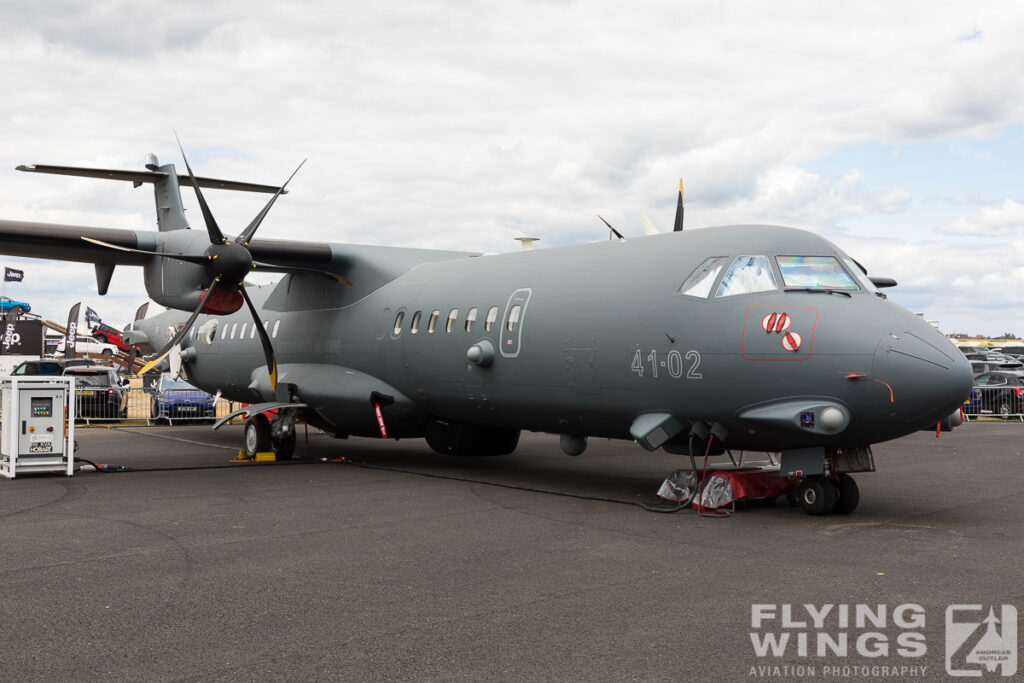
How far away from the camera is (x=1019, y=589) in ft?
20.8

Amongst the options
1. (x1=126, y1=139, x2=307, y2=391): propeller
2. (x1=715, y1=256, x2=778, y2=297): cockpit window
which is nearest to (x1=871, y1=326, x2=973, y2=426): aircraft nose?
(x1=715, y1=256, x2=778, y2=297): cockpit window

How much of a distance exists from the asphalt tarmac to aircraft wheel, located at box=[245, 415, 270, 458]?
3.63 m

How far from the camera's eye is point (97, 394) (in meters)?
26.6

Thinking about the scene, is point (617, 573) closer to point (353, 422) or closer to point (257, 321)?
point (353, 422)

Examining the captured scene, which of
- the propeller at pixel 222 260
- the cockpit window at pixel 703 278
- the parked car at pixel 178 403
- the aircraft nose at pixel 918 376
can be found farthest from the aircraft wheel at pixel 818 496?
the parked car at pixel 178 403

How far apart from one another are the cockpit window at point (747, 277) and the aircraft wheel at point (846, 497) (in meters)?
2.33

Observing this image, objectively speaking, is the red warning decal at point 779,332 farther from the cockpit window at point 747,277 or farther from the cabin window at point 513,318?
the cabin window at point 513,318

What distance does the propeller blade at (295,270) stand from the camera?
15047 millimetres

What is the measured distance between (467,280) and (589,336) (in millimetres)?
3195

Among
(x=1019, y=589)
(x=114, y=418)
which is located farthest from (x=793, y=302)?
(x=114, y=418)

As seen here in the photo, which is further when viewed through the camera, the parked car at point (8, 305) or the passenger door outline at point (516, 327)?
the parked car at point (8, 305)

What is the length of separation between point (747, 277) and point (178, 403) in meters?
20.8

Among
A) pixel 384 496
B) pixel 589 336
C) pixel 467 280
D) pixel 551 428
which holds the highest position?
pixel 467 280

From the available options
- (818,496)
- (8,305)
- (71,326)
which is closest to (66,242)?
(818,496)
